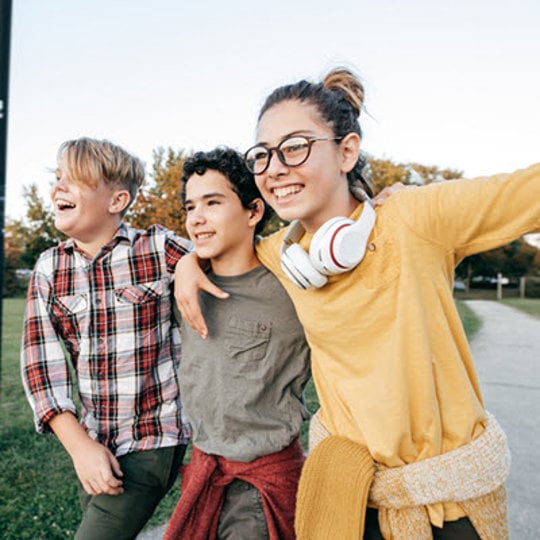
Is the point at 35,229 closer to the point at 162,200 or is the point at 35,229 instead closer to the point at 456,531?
the point at 162,200

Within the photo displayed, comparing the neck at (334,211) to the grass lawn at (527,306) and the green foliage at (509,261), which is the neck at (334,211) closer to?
the grass lawn at (527,306)

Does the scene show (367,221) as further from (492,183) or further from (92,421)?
(92,421)

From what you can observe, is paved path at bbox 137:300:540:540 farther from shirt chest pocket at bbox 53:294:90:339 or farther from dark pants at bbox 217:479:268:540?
shirt chest pocket at bbox 53:294:90:339

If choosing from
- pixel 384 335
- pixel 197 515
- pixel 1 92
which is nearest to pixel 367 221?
pixel 384 335

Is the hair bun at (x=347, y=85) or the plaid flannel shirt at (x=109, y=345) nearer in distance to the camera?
the hair bun at (x=347, y=85)

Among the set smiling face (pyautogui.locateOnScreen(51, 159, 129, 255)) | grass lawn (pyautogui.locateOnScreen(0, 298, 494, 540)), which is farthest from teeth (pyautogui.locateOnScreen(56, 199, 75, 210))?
grass lawn (pyautogui.locateOnScreen(0, 298, 494, 540))

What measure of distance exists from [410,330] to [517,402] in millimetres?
5239

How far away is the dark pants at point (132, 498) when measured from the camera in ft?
6.29

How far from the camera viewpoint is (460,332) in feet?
5.33

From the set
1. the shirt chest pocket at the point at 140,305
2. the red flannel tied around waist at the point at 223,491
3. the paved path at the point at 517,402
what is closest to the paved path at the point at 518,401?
the paved path at the point at 517,402

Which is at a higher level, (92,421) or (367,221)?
(367,221)

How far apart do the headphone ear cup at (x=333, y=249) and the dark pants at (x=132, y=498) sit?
1016 millimetres

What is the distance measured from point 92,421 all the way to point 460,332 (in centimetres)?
136

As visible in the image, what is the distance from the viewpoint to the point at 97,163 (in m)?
2.17
